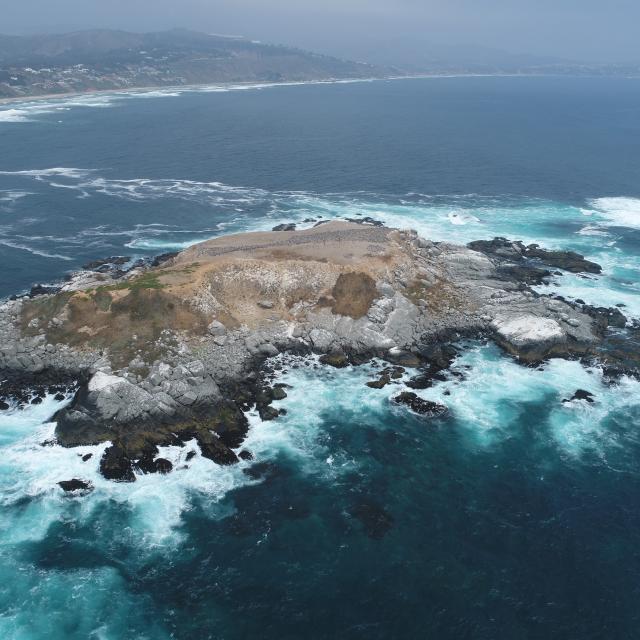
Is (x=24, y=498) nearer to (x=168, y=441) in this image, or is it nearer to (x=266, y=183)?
(x=168, y=441)

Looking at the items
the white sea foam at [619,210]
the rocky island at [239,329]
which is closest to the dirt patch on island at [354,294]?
the rocky island at [239,329]

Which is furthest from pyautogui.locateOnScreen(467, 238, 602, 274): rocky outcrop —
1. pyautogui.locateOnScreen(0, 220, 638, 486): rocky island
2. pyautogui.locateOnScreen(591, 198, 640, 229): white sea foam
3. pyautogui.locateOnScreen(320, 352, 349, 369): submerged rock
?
pyautogui.locateOnScreen(320, 352, 349, 369): submerged rock

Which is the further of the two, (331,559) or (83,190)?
(83,190)

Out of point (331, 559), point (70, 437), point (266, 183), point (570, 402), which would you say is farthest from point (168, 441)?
point (266, 183)

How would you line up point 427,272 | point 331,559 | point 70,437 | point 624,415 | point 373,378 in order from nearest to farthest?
point 331,559
point 70,437
point 624,415
point 373,378
point 427,272

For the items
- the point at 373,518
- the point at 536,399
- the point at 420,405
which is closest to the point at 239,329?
the point at 420,405

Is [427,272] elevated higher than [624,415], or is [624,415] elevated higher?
[427,272]

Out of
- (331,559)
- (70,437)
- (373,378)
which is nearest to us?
(331,559)
